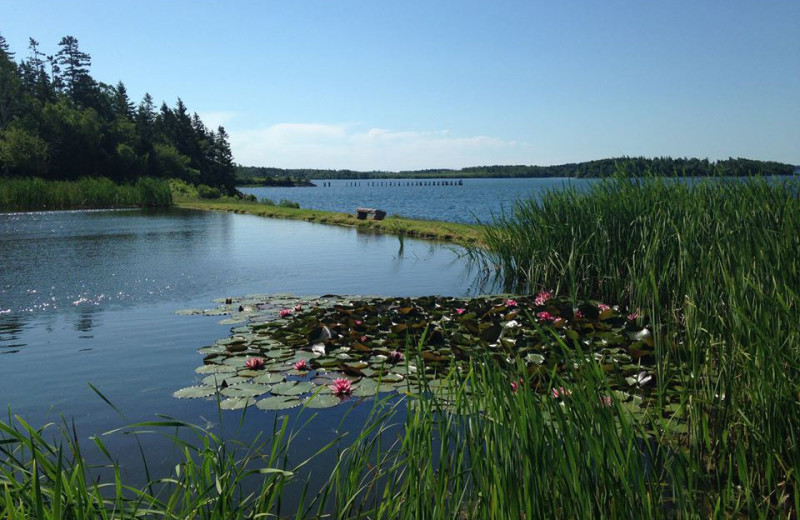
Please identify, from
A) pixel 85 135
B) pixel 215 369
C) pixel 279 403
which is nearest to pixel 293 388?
pixel 279 403

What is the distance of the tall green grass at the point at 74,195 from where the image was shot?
34500 mm

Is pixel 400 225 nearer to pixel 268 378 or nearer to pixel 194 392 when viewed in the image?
pixel 268 378

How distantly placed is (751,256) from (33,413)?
20.5 feet

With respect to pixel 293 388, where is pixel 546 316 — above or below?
above

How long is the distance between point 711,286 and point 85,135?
6097 centimetres

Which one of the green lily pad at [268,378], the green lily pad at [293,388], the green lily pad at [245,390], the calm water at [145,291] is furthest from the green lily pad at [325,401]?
the green lily pad at [268,378]

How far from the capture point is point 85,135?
181 feet

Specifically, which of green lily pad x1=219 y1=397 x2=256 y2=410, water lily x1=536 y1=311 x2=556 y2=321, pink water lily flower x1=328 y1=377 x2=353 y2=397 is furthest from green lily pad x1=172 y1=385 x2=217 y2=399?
water lily x1=536 y1=311 x2=556 y2=321

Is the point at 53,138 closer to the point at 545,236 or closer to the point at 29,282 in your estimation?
the point at 29,282

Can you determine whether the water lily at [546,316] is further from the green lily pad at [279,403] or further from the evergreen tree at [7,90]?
the evergreen tree at [7,90]

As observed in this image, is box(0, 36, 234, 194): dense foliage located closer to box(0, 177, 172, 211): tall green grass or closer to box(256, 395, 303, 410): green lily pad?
box(0, 177, 172, 211): tall green grass


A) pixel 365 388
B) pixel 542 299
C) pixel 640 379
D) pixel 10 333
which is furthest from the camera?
pixel 10 333

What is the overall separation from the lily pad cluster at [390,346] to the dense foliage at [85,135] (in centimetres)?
4951

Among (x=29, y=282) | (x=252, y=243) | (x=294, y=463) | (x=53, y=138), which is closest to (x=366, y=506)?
(x=294, y=463)
